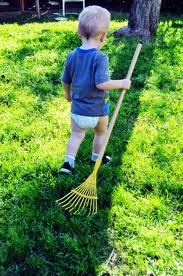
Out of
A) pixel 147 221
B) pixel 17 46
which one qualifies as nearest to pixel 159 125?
pixel 147 221

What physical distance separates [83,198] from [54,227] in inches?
13.2

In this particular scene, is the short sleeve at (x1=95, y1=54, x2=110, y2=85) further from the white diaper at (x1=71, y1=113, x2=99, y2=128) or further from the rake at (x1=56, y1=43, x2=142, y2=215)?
the rake at (x1=56, y1=43, x2=142, y2=215)

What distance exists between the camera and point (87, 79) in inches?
125

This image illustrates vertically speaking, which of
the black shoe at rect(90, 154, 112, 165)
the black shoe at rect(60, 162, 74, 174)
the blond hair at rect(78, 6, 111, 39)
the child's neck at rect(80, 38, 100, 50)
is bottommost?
the black shoe at rect(90, 154, 112, 165)

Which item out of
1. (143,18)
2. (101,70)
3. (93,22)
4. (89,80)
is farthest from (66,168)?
(143,18)

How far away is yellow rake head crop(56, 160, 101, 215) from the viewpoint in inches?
122

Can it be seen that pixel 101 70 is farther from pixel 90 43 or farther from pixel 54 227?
pixel 54 227

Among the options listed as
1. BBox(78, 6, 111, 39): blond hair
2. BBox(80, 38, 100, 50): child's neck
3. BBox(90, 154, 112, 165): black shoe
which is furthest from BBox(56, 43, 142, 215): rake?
BBox(78, 6, 111, 39): blond hair

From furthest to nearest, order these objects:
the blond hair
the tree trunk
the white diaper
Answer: the tree trunk → the white diaper → the blond hair

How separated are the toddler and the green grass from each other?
38cm

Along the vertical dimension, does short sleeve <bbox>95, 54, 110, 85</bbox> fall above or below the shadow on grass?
above

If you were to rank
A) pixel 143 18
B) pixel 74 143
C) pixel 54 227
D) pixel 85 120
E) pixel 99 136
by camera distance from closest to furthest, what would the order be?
pixel 54 227 → pixel 85 120 → pixel 74 143 → pixel 99 136 → pixel 143 18

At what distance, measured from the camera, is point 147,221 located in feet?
9.92

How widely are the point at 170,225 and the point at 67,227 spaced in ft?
2.55
